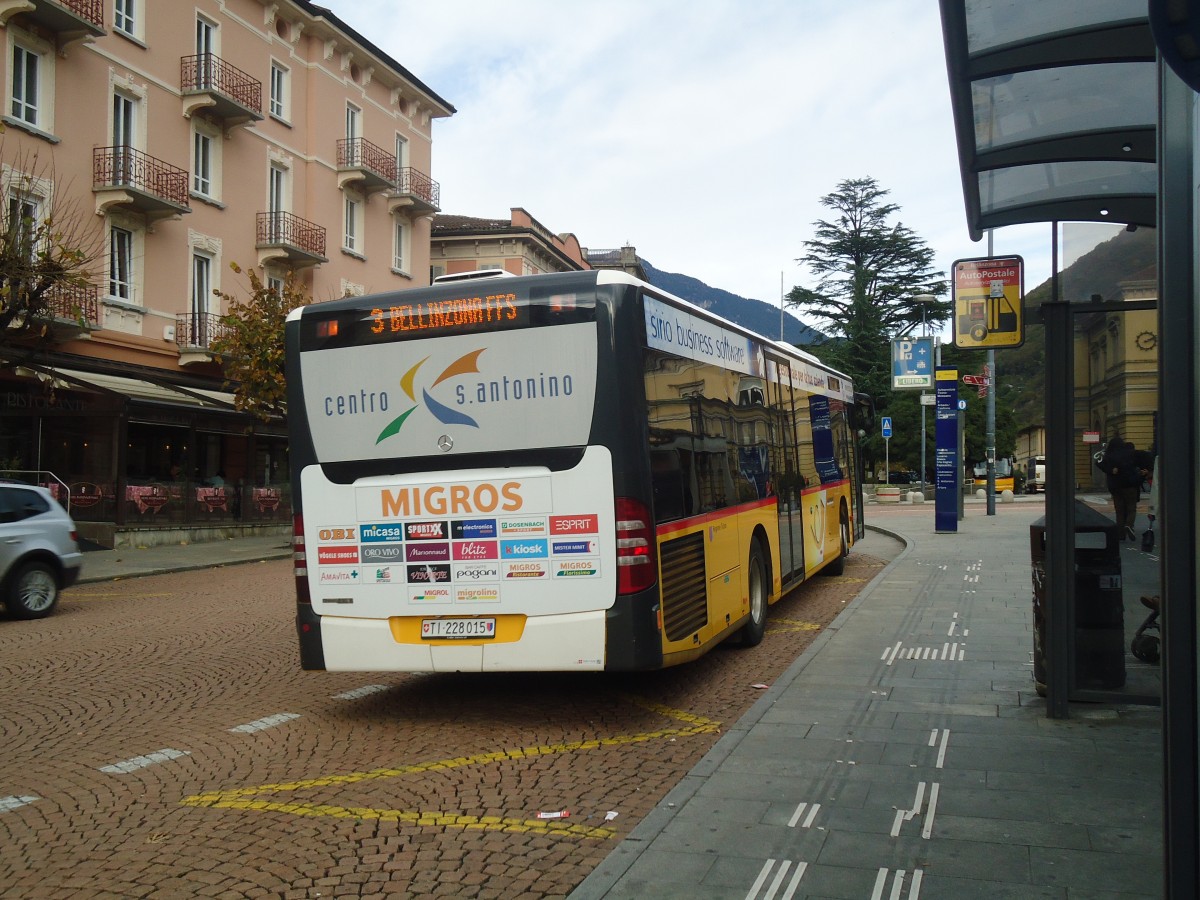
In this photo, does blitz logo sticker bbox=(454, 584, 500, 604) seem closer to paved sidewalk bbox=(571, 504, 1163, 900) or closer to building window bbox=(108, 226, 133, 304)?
paved sidewalk bbox=(571, 504, 1163, 900)

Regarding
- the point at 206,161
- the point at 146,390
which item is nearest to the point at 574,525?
the point at 146,390

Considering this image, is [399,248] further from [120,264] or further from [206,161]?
[120,264]

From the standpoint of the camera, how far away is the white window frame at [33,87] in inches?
928

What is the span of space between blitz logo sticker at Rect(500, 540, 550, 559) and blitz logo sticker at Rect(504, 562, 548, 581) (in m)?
0.05

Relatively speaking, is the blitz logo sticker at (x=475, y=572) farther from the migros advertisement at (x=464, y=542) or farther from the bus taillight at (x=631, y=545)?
the bus taillight at (x=631, y=545)

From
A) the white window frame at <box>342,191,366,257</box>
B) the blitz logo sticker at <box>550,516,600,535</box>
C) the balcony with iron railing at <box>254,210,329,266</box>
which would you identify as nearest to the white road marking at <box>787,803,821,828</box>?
the blitz logo sticker at <box>550,516,600,535</box>

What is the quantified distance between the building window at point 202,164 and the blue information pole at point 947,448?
20.1 metres

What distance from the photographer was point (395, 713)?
7652mm

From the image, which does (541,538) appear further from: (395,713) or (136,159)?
(136,159)

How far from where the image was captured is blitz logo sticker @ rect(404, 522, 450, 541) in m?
7.14

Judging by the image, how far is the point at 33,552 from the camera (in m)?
13.1

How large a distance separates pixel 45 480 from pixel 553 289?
19.7 m

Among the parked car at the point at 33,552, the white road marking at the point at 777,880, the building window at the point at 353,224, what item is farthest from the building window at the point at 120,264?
the white road marking at the point at 777,880

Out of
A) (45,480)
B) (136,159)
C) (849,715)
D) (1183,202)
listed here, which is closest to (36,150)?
(136,159)
